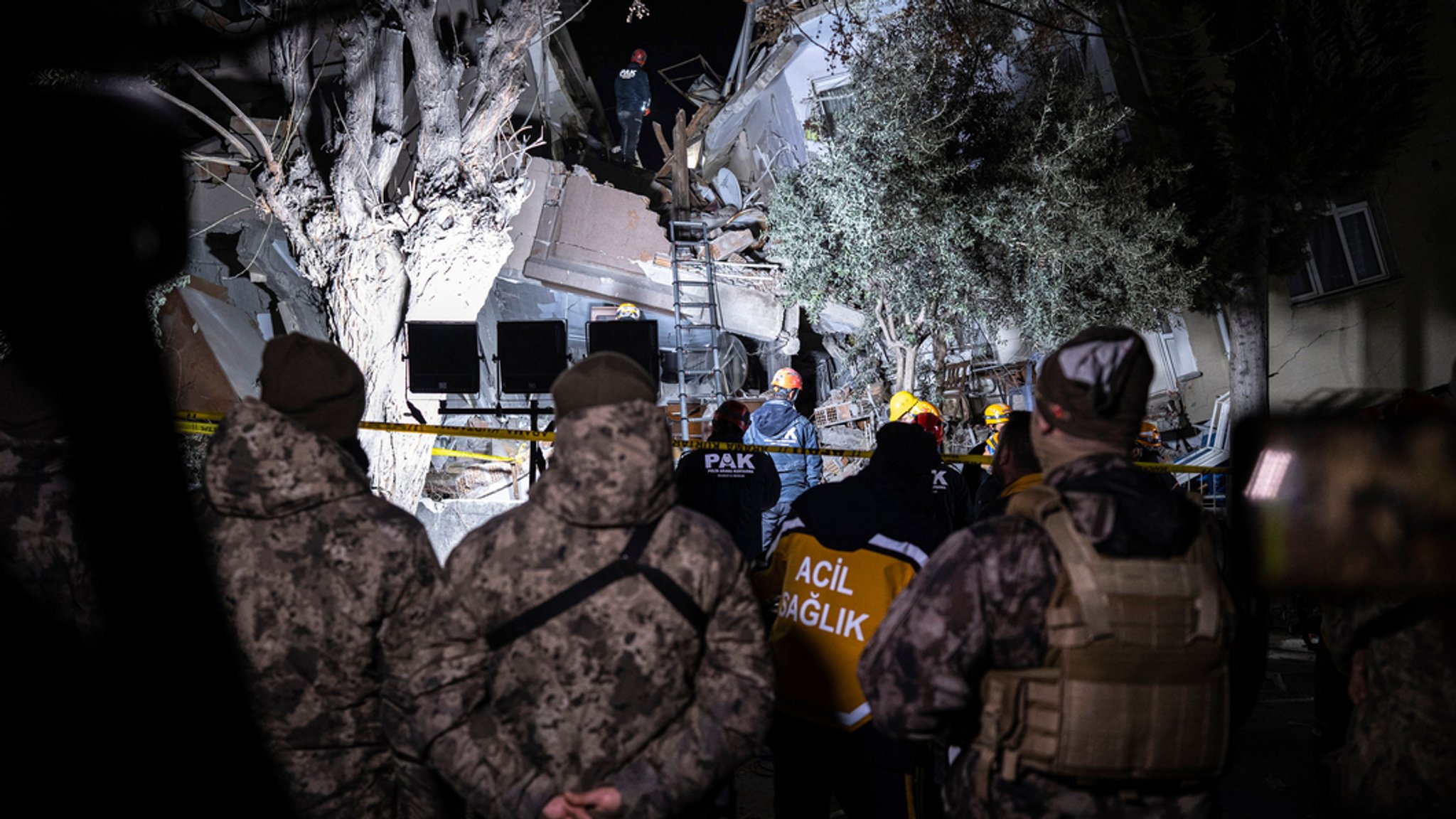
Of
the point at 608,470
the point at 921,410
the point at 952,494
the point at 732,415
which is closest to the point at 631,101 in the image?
the point at 921,410

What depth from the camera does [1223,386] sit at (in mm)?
16141

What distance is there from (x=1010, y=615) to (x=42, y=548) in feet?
10.8

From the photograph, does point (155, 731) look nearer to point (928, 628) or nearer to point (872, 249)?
point (928, 628)

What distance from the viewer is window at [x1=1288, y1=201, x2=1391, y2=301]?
14.5 m

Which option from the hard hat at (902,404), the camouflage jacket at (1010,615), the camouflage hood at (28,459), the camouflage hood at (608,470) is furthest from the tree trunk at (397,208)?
the camouflage jacket at (1010,615)

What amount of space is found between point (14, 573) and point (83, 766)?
80cm

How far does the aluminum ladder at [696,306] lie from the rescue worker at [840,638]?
42.3ft

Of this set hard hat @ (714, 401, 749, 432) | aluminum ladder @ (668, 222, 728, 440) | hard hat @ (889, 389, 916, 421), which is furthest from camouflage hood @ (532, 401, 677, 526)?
aluminum ladder @ (668, 222, 728, 440)

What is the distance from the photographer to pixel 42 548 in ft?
10.6

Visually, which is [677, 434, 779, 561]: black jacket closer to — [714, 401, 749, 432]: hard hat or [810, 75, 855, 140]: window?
[714, 401, 749, 432]: hard hat

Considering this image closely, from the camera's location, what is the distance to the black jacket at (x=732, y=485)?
6.78m

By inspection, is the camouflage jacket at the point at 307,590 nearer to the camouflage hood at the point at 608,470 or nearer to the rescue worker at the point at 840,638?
the camouflage hood at the point at 608,470

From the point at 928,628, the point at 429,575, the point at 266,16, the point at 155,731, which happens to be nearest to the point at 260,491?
the point at 429,575

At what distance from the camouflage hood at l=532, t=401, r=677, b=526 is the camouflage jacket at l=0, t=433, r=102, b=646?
78.1 inches
